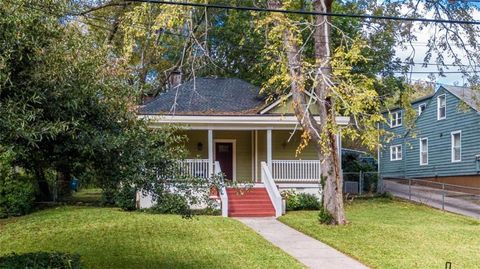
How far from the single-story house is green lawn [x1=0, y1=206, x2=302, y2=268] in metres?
3.36

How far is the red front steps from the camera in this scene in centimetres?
1694

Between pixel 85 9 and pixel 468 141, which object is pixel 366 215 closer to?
pixel 468 141

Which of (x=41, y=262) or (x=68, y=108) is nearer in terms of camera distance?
(x=68, y=108)

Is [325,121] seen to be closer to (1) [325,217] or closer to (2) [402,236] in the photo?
(1) [325,217]

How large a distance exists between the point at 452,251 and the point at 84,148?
7.88 metres

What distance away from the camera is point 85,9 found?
759 inches

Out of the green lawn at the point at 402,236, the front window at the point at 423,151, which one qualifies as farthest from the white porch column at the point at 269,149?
the front window at the point at 423,151

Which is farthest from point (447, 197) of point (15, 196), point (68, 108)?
point (68, 108)

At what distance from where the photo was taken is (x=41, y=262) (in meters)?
6.77

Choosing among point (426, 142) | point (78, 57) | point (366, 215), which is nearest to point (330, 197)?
point (366, 215)

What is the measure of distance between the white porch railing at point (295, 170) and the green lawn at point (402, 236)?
6.11 ft

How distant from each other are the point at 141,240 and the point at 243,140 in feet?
35.7

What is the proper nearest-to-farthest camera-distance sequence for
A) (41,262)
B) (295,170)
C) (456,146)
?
(41,262) < (295,170) < (456,146)

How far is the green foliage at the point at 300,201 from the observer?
1822cm
